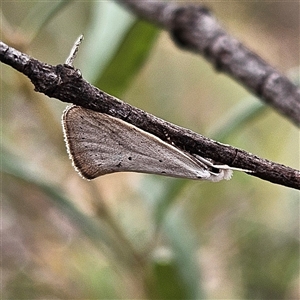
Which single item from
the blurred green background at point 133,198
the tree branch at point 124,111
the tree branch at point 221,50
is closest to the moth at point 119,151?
the tree branch at point 124,111

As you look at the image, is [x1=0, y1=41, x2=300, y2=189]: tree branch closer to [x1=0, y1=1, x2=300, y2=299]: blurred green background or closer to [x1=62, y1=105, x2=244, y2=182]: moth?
[x1=62, y1=105, x2=244, y2=182]: moth

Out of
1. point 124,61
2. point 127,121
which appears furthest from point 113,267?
point 127,121

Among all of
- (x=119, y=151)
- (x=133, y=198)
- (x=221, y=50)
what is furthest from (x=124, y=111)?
(x=133, y=198)

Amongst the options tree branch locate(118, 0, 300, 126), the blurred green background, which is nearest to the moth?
tree branch locate(118, 0, 300, 126)

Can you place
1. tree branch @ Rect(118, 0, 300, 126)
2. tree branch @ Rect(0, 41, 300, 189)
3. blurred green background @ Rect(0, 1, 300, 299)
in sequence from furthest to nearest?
blurred green background @ Rect(0, 1, 300, 299) < tree branch @ Rect(118, 0, 300, 126) < tree branch @ Rect(0, 41, 300, 189)

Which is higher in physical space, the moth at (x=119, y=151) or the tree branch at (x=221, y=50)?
the tree branch at (x=221, y=50)

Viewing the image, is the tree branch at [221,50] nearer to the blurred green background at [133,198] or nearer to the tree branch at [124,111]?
the blurred green background at [133,198]

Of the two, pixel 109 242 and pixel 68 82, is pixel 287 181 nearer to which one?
pixel 68 82
